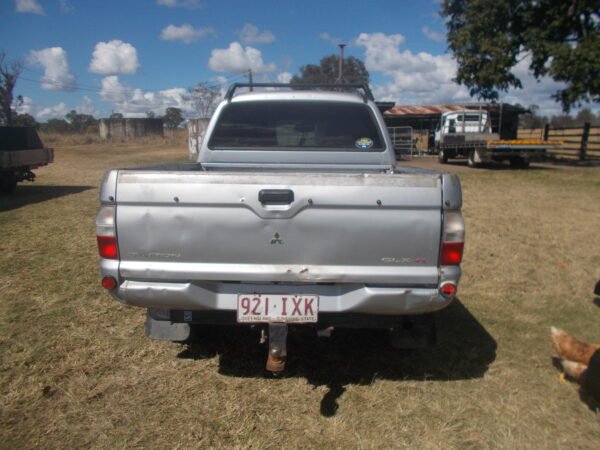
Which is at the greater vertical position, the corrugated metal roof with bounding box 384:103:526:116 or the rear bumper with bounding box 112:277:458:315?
the corrugated metal roof with bounding box 384:103:526:116

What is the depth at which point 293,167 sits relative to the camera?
3654mm

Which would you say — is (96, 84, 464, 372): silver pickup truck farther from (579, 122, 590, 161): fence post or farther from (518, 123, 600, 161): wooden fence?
(579, 122, 590, 161): fence post

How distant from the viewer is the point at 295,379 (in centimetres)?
A: 294

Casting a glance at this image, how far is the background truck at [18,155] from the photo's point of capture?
1020 centimetres

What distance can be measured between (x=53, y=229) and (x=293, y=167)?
536 centimetres

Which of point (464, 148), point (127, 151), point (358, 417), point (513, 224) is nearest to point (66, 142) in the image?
point (127, 151)

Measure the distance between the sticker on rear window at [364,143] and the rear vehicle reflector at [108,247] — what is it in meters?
2.22

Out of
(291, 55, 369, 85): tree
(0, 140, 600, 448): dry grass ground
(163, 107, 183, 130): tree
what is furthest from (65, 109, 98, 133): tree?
(0, 140, 600, 448): dry grass ground

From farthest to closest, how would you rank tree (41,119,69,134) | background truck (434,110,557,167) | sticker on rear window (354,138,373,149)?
tree (41,119,69,134) < background truck (434,110,557,167) < sticker on rear window (354,138,373,149)

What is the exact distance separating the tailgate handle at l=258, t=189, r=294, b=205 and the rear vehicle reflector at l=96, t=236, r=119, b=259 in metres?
0.82

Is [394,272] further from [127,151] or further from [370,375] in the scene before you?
[127,151]

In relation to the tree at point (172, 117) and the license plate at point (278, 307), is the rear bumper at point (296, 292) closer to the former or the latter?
the license plate at point (278, 307)

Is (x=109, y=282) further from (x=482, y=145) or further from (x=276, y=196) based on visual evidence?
(x=482, y=145)

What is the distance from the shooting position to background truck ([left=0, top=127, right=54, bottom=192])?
33.4 feet
